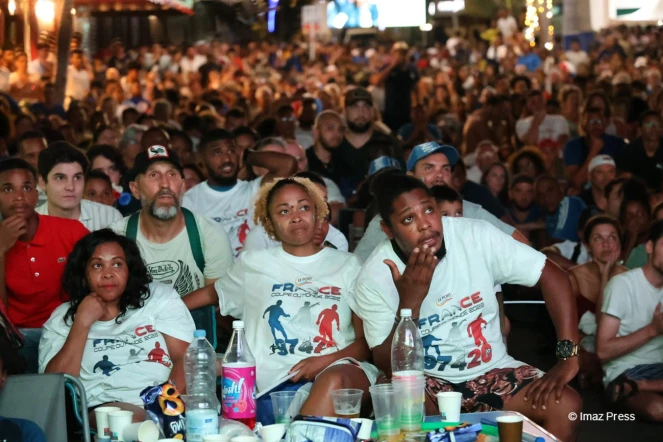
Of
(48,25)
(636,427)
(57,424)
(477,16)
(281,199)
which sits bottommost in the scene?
(636,427)

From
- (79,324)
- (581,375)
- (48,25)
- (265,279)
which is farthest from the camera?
(48,25)

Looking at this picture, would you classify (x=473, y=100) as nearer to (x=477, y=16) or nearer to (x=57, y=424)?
(x=57, y=424)

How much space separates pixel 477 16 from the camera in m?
35.6

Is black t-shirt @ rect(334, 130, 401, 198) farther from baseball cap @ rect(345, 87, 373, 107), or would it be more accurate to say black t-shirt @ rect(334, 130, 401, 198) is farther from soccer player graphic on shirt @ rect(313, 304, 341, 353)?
soccer player graphic on shirt @ rect(313, 304, 341, 353)

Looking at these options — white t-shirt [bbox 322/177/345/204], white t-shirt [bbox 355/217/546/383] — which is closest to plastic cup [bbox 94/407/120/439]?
white t-shirt [bbox 355/217/546/383]

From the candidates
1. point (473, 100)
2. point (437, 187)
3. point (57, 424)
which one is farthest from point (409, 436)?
point (473, 100)

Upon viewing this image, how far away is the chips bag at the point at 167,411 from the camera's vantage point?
12.9 feet

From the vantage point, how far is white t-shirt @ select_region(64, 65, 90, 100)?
17.2m

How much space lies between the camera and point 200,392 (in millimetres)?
4301

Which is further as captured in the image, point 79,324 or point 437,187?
point 437,187

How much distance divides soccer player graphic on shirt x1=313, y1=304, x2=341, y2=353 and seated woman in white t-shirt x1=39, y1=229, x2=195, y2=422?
24.4 inches

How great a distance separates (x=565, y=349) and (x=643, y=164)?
632cm

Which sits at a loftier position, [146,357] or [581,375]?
A: [146,357]

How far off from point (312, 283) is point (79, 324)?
1.11 meters
